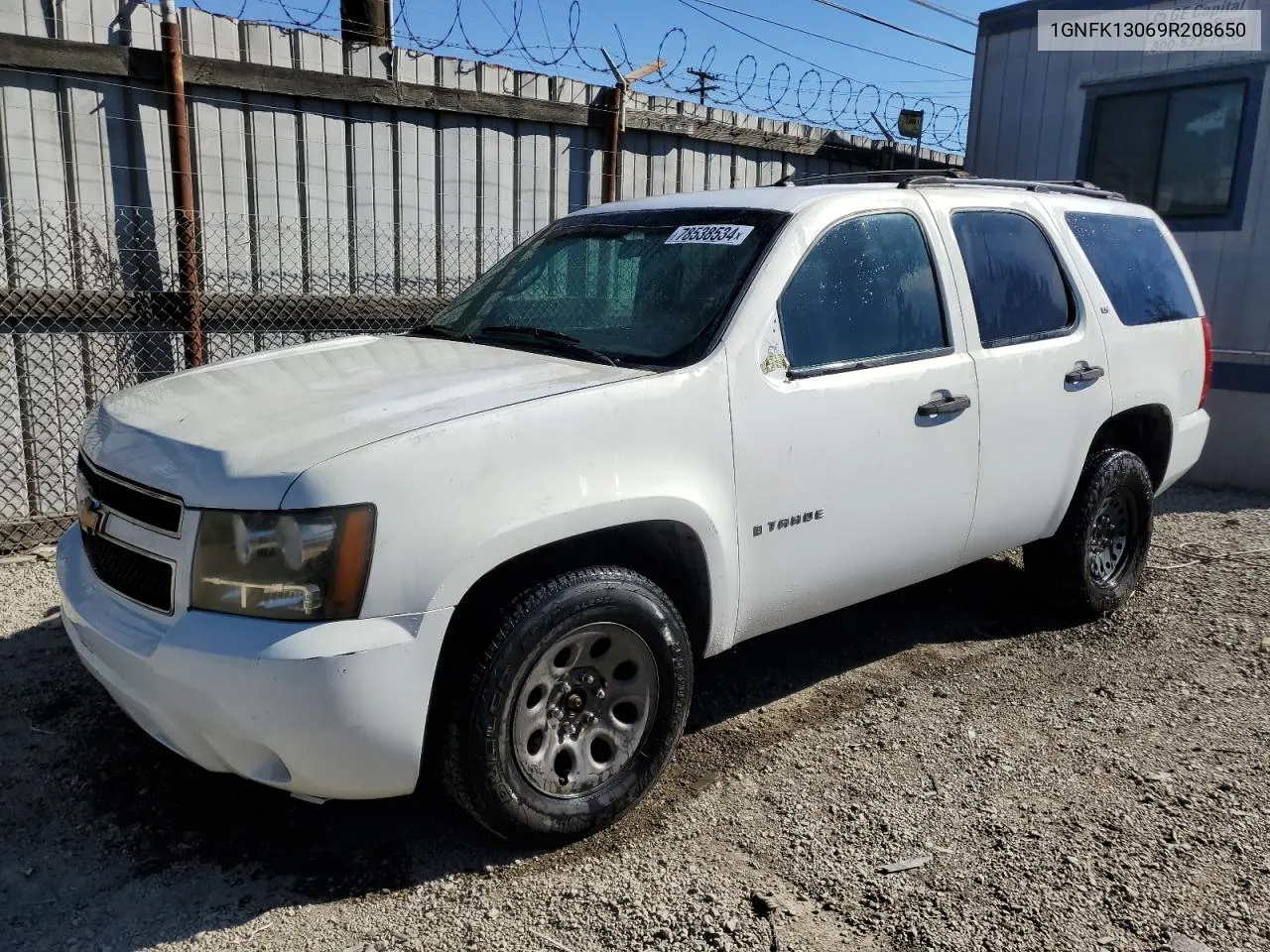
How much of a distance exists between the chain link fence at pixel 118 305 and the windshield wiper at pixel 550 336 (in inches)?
117

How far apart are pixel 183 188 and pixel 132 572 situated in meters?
3.71

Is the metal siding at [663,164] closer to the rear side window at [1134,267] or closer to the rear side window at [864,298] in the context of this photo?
the rear side window at [1134,267]

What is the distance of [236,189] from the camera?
614cm

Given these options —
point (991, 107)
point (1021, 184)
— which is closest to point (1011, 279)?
point (1021, 184)

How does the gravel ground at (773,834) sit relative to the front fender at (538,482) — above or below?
below

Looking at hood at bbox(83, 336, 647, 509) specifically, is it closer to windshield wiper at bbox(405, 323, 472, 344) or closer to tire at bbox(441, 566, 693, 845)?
windshield wiper at bbox(405, 323, 472, 344)

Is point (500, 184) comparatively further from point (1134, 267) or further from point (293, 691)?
point (293, 691)

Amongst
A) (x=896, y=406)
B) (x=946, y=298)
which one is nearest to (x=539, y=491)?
(x=896, y=406)

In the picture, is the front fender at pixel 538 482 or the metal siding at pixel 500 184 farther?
the metal siding at pixel 500 184

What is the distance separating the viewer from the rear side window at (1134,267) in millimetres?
4629

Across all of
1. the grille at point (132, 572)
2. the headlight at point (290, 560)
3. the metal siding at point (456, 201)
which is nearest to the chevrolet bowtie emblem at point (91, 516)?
the grille at point (132, 572)

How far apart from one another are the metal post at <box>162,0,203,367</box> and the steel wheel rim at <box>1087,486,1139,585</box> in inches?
195

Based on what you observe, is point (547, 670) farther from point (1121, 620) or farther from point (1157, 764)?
point (1121, 620)

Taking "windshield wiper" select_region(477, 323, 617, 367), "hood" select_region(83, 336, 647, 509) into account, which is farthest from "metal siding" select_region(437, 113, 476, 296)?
"hood" select_region(83, 336, 647, 509)
